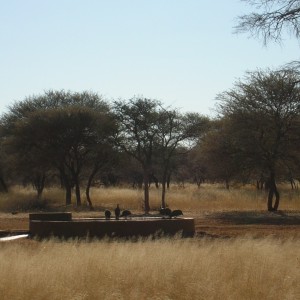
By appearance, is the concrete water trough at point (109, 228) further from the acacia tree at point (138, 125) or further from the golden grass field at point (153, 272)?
the acacia tree at point (138, 125)

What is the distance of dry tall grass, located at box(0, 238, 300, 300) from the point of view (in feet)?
33.9

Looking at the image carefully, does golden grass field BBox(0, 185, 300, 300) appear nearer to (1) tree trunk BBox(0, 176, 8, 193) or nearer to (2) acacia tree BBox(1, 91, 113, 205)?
(2) acacia tree BBox(1, 91, 113, 205)

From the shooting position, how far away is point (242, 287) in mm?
10797

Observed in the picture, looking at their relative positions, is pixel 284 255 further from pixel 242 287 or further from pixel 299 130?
pixel 299 130

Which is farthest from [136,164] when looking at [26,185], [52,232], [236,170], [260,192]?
[52,232]

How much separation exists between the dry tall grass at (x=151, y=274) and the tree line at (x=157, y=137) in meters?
17.2

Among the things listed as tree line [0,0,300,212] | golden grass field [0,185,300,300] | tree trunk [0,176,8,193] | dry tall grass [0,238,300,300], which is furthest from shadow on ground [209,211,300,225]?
tree trunk [0,176,8,193]

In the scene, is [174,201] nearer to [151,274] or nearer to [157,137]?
[157,137]

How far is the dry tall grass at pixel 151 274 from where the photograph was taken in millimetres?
10328

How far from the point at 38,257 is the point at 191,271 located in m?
3.21

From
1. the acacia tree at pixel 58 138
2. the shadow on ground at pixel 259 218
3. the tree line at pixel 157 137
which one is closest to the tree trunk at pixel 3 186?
the tree line at pixel 157 137

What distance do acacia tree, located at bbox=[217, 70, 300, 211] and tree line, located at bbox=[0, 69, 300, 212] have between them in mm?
55

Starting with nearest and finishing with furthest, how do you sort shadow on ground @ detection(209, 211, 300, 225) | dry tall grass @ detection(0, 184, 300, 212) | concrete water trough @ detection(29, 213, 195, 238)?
concrete water trough @ detection(29, 213, 195, 238) < shadow on ground @ detection(209, 211, 300, 225) < dry tall grass @ detection(0, 184, 300, 212)

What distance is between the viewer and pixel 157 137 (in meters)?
45.4
